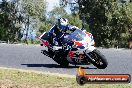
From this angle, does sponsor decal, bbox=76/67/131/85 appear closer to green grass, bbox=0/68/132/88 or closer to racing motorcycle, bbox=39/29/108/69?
green grass, bbox=0/68/132/88

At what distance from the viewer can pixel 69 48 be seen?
11508mm

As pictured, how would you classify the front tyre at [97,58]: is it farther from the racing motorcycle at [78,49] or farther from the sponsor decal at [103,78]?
the sponsor decal at [103,78]

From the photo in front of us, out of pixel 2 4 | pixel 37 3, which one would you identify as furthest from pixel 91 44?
pixel 2 4

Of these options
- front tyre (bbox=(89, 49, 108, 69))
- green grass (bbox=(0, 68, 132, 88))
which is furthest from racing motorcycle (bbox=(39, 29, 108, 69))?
green grass (bbox=(0, 68, 132, 88))

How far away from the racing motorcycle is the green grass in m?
1.06

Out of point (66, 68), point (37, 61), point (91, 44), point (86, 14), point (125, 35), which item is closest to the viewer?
point (91, 44)

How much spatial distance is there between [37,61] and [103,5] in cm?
4211

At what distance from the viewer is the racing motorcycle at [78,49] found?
10984 mm

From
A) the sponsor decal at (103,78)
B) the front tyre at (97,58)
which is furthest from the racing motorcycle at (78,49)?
the sponsor decal at (103,78)

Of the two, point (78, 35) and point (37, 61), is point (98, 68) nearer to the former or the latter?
point (78, 35)

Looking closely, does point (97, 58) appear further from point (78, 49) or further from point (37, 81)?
point (37, 81)

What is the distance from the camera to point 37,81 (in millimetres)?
9531

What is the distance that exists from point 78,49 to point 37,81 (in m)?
2.14

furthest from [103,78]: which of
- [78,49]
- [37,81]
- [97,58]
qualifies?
[78,49]
